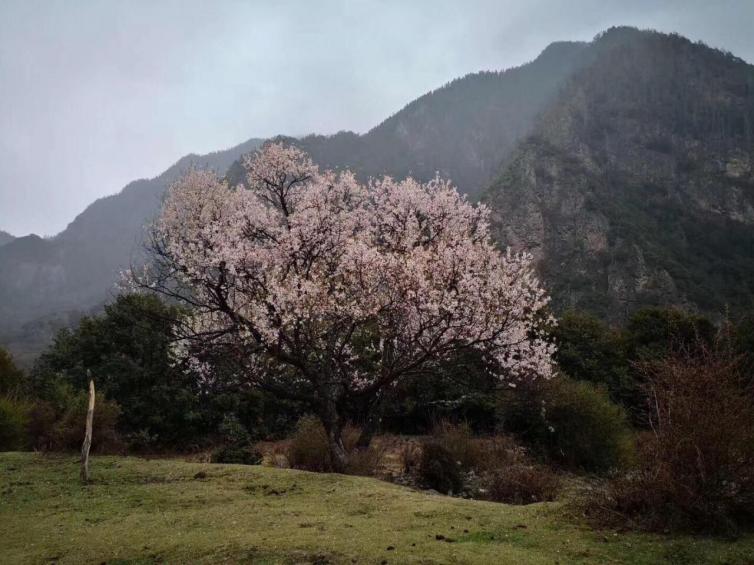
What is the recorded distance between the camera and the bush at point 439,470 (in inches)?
499

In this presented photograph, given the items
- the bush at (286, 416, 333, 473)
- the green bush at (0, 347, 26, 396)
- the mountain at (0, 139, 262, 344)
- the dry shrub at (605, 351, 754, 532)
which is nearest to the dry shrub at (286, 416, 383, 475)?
the bush at (286, 416, 333, 473)

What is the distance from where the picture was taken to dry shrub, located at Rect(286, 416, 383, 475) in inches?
507

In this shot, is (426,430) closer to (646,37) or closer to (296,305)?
(296,305)

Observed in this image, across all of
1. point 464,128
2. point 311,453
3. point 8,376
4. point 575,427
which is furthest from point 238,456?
point 464,128

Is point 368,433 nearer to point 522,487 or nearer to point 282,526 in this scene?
point 522,487

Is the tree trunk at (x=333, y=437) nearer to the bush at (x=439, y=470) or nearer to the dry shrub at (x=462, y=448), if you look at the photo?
the bush at (x=439, y=470)

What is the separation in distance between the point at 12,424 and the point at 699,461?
17588 mm

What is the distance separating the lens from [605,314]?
6825 cm

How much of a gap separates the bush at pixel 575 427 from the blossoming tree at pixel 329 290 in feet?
9.45

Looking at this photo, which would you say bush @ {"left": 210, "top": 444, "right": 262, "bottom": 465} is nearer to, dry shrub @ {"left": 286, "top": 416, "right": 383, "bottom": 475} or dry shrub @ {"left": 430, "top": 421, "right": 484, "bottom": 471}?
dry shrub @ {"left": 286, "top": 416, "right": 383, "bottom": 475}

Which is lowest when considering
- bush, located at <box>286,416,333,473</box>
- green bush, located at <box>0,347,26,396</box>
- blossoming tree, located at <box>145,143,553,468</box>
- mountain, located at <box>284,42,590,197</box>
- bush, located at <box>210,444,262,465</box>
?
bush, located at <box>210,444,262,465</box>

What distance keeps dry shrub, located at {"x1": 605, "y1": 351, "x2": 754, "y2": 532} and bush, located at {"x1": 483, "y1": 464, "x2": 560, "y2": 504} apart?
12.0 ft

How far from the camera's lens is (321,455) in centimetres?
1370

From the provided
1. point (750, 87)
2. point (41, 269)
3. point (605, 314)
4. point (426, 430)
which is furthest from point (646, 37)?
point (41, 269)
